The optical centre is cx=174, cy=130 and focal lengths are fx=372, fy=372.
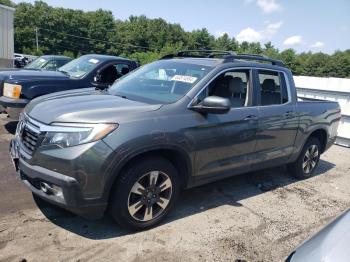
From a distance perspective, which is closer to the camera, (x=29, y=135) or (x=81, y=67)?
(x=29, y=135)

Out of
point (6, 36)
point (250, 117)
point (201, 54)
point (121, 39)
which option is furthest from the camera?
point (121, 39)

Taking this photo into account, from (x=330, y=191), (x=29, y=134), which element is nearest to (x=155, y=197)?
(x=29, y=134)

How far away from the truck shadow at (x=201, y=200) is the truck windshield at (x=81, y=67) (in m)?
3.90

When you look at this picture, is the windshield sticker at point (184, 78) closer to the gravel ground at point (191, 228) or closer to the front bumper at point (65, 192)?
the gravel ground at point (191, 228)

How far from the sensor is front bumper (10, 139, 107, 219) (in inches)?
130

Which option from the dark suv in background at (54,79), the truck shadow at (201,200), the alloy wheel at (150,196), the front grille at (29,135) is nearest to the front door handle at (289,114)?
the truck shadow at (201,200)

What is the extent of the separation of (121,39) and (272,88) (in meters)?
83.3

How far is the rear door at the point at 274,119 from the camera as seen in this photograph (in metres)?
5.00

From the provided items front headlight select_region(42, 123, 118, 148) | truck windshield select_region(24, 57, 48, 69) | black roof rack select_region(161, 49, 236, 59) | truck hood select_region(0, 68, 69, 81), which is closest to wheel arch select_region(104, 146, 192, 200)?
front headlight select_region(42, 123, 118, 148)

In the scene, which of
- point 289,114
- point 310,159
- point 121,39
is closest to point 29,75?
point 289,114

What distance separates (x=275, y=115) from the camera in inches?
202

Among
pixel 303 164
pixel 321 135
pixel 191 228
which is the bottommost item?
pixel 191 228

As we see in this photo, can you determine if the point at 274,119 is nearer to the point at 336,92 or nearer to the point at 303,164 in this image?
the point at 303,164

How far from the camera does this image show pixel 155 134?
3672 millimetres
